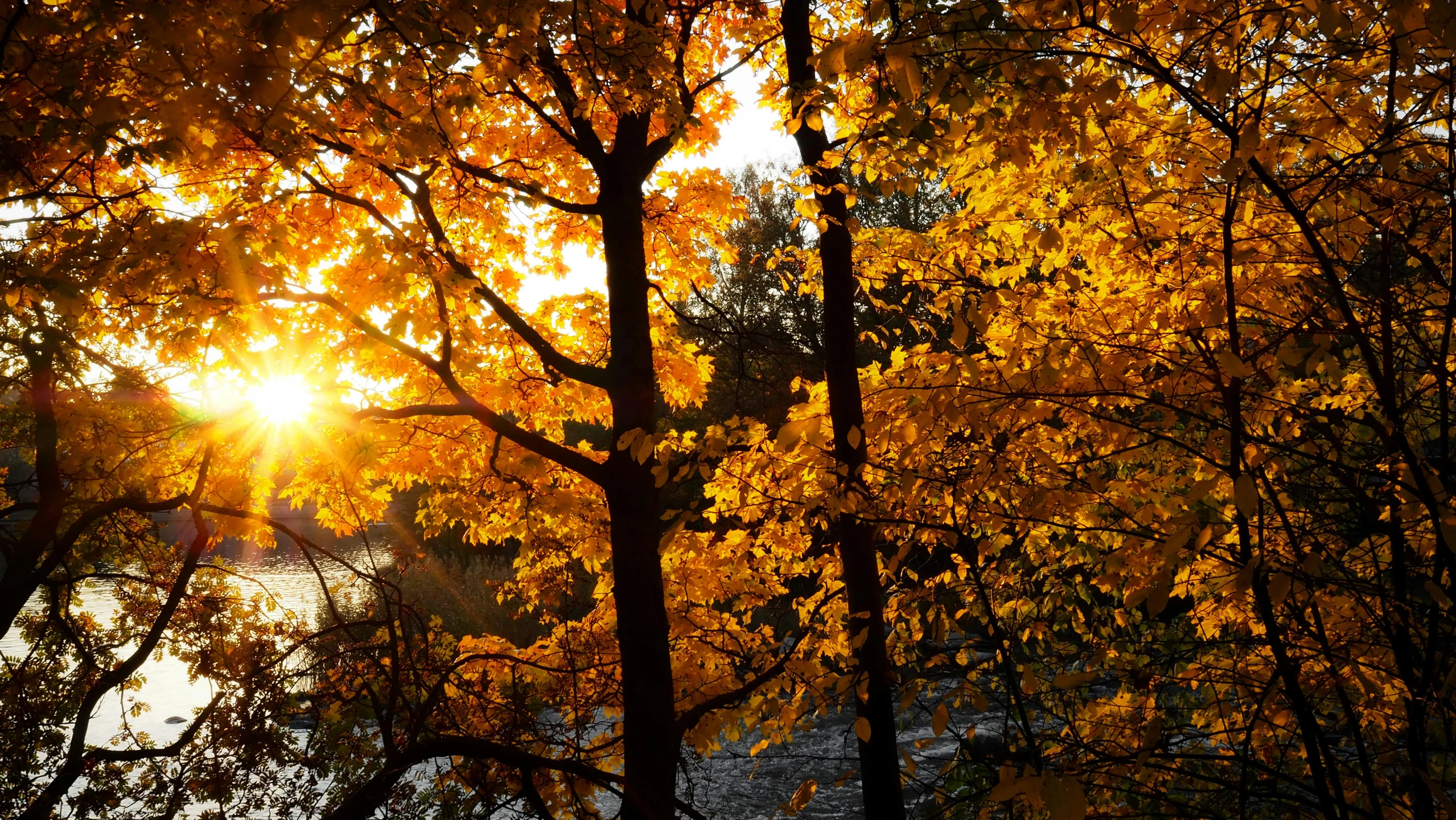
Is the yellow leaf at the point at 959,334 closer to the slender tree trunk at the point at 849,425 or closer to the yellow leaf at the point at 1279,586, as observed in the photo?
the yellow leaf at the point at 1279,586

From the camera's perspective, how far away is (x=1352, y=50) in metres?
2.22

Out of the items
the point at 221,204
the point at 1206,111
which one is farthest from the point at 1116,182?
the point at 221,204

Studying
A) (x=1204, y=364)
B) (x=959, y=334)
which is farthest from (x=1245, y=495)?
(x=1204, y=364)

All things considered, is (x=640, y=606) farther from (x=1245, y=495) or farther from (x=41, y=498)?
(x=41, y=498)

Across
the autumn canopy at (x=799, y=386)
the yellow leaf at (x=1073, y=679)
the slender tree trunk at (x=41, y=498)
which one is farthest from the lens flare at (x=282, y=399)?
the yellow leaf at (x=1073, y=679)

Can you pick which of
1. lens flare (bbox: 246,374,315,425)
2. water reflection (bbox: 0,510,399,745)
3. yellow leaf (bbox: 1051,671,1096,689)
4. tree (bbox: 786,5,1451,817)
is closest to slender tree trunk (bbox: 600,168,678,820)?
water reflection (bbox: 0,510,399,745)

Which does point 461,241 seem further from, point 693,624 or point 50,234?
point 693,624

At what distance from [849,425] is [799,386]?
105cm

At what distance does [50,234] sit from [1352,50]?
18.2 ft

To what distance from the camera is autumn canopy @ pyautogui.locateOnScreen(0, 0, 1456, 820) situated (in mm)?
2281

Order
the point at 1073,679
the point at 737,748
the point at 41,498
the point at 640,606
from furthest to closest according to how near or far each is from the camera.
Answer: the point at 737,748 < the point at 41,498 < the point at 640,606 < the point at 1073,679

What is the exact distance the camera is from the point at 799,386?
4.96 m

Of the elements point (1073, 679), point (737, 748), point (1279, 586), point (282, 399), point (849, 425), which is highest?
point (282, 399)

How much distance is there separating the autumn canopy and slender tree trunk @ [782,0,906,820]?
26 millimetres
